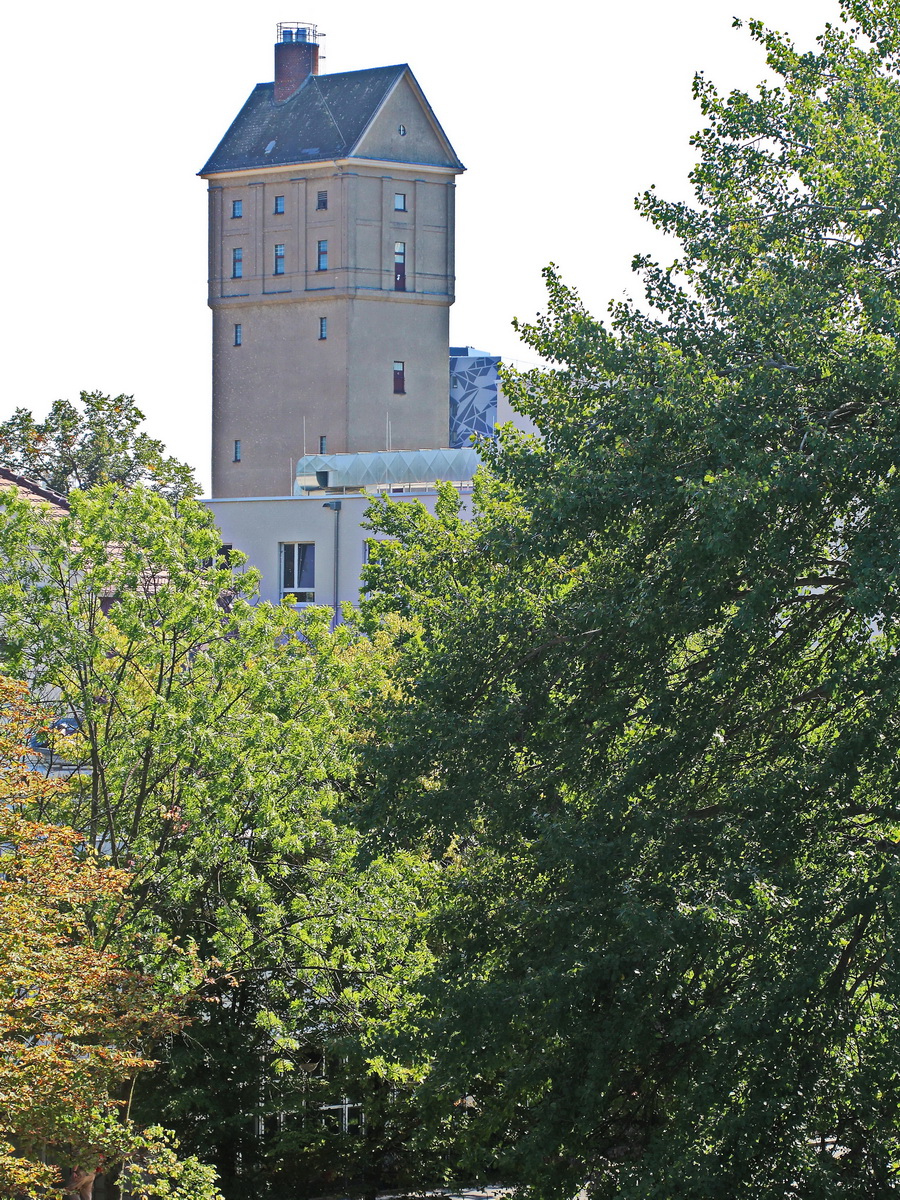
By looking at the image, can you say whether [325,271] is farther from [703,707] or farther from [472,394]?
[703,707]

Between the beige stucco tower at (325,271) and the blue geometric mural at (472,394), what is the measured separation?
52.3ft

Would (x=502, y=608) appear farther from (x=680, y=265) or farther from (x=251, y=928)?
(x=251, y=928)

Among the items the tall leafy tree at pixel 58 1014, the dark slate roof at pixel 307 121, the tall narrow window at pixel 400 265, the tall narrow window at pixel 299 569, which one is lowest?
the tall leafy tree at pixel 58 1014

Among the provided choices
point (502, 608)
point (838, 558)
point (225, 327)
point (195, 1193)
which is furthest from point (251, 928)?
point (225, 327)

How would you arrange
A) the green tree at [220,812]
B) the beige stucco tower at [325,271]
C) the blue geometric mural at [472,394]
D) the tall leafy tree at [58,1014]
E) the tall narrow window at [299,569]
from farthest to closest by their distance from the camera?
the blue geometric mural at [472,394] < the beige stucco tower at [325,271] < the tall narrow window at [299,569] < the green tree at [220,812] < the tall leafy tree at [58,1014]

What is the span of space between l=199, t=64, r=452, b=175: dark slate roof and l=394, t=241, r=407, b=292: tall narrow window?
17.2 feet

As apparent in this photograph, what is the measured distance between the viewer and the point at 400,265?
79000 millimetres

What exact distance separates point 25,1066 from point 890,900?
820cm

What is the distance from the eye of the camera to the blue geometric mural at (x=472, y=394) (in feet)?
314

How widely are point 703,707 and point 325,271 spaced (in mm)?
65948

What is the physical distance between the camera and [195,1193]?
17703 mm

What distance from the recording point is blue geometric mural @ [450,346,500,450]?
314 ft

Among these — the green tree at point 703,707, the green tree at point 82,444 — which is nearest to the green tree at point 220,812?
the green tree at point 703,707

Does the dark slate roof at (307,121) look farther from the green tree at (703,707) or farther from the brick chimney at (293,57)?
the green tree at (703,707)
